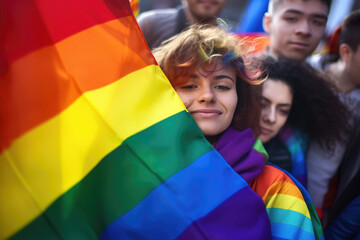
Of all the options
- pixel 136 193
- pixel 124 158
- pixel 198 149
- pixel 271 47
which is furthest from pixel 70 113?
pixel 271 47

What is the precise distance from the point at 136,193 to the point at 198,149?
27 cm

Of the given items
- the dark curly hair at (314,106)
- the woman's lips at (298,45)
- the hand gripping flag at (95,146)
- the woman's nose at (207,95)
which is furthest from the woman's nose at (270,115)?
the hand gripping flag at (95,146)

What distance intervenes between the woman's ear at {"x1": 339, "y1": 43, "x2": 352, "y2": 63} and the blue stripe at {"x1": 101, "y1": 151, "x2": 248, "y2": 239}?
1921 millimetres

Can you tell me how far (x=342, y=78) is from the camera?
7.92 ft

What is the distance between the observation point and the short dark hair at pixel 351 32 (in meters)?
2.45

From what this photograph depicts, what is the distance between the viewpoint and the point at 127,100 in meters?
1.09

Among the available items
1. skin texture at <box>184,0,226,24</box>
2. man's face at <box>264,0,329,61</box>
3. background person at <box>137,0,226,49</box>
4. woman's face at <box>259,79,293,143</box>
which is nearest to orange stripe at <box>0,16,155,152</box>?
woman's face at <box>259,79,293,143</box>

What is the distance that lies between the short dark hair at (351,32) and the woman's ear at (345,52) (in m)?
0.03

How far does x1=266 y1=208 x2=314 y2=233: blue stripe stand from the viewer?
3.97 feet

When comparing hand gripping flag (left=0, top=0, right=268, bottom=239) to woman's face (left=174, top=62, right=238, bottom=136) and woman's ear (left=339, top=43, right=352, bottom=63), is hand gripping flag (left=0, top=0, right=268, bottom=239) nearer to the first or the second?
woman's face (left=174, top=62, right=238, bottom=136)

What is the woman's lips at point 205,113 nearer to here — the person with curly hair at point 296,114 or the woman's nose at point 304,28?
the person with curly hair at point 296,114

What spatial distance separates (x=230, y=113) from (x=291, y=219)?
0.54 m

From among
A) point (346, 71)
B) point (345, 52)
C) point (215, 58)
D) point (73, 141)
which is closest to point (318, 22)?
point (345, 52)

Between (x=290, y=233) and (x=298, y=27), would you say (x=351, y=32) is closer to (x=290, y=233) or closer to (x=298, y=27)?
(x=298, y=27)
